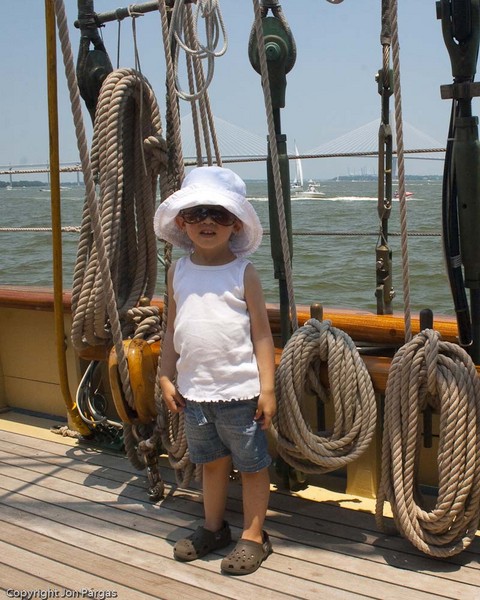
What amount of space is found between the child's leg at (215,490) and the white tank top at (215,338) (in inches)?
10.4

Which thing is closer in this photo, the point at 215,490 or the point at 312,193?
the point at 215,490

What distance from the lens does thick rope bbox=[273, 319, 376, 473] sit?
87.0 inches

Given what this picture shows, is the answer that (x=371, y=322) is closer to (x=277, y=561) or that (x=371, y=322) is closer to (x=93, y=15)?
(x=277, y=561)

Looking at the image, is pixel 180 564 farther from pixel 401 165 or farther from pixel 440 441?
pixel 401 165

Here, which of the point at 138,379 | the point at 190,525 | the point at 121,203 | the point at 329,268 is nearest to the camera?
the point at 190,525

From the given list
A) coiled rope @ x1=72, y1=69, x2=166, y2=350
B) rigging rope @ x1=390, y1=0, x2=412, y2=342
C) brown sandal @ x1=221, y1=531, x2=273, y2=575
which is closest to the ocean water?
coiled rope @ x1=72, y1=69, x2=166, y2=350

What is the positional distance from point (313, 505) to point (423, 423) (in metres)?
0.45

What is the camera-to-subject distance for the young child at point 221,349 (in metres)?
2.12

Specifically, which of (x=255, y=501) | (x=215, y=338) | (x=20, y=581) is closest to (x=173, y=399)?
(x=215, y=338)

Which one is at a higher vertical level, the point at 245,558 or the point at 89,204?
the point at 89,204

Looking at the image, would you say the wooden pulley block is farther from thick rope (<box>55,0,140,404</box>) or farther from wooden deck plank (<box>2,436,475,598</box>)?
wooden deck plank (<box>2,436,475,598</box>)

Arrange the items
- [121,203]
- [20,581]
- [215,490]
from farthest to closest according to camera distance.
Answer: [121,203] → [215,490] → [20,581]

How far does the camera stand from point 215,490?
7.54 feet

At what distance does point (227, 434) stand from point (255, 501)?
212mm
